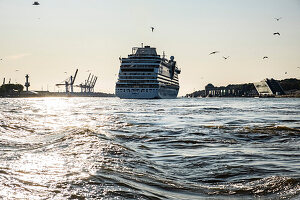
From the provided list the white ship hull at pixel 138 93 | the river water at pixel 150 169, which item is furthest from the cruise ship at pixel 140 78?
the river water at pixel 150 169

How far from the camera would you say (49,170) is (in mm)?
7828

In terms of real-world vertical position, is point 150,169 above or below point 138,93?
below

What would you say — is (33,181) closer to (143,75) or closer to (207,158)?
(207,158)

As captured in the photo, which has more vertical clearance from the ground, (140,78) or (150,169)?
(140,78)

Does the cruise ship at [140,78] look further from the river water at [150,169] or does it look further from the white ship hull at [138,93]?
the river water at [150,169]

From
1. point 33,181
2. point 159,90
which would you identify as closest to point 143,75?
point 159,90

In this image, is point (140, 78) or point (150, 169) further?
point (140, 78)

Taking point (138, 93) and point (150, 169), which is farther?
point (138, 93)

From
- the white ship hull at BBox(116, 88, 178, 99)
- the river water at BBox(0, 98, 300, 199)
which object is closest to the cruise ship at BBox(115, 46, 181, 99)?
the white ship hull at BBox(116, 88, 178, 99)

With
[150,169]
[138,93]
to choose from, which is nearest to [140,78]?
[138,93]

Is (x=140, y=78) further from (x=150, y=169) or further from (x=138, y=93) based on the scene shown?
(x=150, y=169)

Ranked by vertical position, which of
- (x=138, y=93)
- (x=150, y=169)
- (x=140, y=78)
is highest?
(x=140, y=78)

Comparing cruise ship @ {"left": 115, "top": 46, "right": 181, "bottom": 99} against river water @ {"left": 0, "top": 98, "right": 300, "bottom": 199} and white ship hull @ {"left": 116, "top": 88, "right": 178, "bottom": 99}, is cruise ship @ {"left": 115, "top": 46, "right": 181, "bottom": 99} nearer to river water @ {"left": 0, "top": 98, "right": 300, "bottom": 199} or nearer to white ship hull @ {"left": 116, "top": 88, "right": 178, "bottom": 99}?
white ship hull @ {"left": 116, "top": 88, "right": 178, "bottom": 99}

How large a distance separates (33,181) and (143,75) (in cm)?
10048
